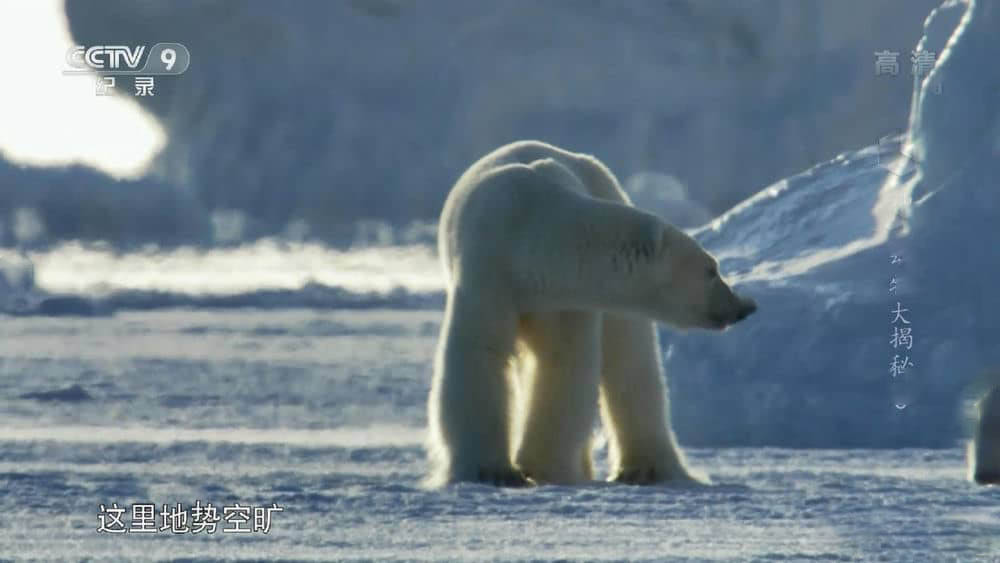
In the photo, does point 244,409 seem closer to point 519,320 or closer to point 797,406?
point 797,406

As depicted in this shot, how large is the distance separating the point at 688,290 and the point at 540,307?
2.22 feet

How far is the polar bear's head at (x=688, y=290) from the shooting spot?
7.50m

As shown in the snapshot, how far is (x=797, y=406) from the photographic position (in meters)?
14.8

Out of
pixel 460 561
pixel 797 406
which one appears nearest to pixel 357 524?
pixel 460 561

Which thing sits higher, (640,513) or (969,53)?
(969,53)

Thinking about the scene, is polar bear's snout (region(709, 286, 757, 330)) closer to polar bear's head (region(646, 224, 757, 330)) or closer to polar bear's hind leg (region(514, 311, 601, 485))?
polar bear's head (region(646, 224, 757, 330))

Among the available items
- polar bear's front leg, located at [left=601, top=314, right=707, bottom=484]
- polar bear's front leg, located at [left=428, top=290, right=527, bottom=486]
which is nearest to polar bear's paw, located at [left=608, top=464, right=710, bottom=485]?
polar bear's front leg, located at [left=601, top=314, right=707, bottom=484]

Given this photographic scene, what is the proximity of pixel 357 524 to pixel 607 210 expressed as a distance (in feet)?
6.37

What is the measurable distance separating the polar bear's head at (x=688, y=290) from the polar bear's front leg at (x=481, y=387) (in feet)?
2.29

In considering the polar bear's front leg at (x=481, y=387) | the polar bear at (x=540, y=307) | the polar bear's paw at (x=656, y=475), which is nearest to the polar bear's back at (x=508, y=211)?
the polar bear at (x=540, y=307)

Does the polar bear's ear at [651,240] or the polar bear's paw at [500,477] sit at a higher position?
the polar bear's ear at [651,240]

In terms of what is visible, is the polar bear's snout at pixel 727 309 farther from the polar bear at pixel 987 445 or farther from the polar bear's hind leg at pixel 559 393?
the polar bear at pixel 987 445

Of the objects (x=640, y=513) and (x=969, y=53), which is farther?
(x=969, y=53)

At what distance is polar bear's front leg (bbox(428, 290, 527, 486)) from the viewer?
7570 millimetres
